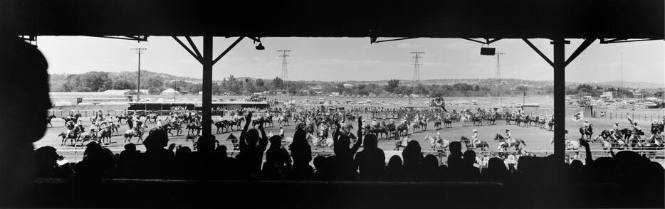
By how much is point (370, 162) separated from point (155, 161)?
1822 mm

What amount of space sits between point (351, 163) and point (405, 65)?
355 ft

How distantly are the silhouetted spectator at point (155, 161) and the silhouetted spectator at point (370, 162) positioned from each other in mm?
1592

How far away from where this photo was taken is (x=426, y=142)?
90.9ft

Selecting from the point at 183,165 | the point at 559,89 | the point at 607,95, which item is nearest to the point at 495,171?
the point at 183,165

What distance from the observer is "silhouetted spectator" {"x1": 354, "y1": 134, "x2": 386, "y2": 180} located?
4.07 meters

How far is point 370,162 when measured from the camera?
4.18m

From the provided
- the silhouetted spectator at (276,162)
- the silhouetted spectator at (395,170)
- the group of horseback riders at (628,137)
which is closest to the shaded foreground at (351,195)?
the silhouetted spectator at (395,170)

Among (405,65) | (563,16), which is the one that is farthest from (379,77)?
(563,16)

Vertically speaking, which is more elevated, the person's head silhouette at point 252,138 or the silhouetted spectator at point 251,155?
the person's head silhouette at point 252,138

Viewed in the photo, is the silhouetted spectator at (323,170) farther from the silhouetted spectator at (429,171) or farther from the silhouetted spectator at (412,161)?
the silhouetted spectator at (429,171)

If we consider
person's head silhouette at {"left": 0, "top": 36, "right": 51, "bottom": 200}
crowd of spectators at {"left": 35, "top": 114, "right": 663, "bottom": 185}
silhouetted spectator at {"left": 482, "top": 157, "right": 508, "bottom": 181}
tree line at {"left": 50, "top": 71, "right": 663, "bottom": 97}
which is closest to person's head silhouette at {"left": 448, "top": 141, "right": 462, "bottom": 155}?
crowd of spectators at {"left": 35, "top": 114, "right": 663, "bottom": 185}

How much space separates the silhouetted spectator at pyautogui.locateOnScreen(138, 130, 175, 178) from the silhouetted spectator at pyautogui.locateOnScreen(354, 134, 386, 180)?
159 centimetres

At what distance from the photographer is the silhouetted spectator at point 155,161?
4.04m

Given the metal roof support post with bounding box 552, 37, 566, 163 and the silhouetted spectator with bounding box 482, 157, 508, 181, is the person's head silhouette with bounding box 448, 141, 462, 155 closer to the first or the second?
the silhouetted spectator with bounding box 482, 157, 508, 181
